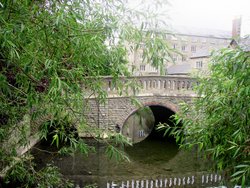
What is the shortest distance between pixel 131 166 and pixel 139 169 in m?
0.35

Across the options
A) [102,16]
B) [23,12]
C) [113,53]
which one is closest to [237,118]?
[113,53]

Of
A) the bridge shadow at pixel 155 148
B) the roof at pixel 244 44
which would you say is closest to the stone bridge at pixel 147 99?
the bridge shadow at pixel 155 148

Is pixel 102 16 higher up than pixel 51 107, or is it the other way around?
pixel 102 16

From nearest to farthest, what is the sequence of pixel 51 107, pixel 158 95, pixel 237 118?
1. pixel 237 118
2. pixel 51 107
3. pixel 158 95

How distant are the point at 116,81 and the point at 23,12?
4.06ft

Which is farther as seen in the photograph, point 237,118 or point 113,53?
point 113,53

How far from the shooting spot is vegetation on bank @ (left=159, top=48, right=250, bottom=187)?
2.11 meters

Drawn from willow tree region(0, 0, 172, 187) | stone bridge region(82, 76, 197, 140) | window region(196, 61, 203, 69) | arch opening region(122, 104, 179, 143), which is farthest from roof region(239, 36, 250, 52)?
window region(196, 61, 203, 69)

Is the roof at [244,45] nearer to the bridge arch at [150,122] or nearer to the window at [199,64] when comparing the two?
the bridge arch at [150,122]

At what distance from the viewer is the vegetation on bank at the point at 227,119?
2.11m

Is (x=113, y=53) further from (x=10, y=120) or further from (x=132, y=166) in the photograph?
(x=132, y=166)

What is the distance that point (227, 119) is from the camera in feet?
8.79

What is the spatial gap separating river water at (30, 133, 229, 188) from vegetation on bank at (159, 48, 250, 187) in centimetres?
405

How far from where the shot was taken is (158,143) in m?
12.0
